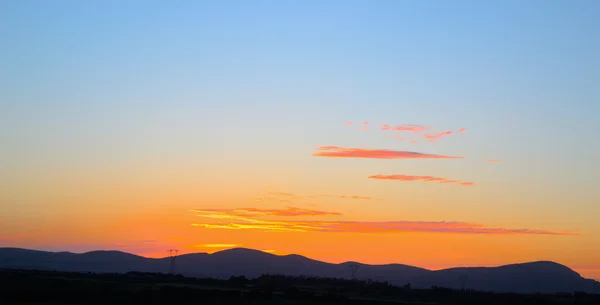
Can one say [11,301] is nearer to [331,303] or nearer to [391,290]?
[331,303]

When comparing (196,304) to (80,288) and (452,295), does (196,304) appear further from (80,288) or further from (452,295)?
(452,295)

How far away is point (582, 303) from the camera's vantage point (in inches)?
3236

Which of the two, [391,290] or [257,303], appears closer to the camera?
[257,303]

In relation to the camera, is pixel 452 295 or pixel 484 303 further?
pixel 452 295

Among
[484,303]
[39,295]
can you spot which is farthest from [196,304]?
[484,303]

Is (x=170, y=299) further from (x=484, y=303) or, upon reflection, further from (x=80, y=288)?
(x=484, y=303)

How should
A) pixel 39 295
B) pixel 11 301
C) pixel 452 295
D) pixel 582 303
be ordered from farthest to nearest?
pixel 452 295 < pixel 582 303 < pixel 39 295 < pixel 11 301

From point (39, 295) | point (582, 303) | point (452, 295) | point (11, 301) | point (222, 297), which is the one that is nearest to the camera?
point (11, 301)

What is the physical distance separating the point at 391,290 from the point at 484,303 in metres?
19.7

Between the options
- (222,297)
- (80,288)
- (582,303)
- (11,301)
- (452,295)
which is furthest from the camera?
(452,295)

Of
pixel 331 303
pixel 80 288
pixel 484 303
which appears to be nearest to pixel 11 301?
pixel 80 288

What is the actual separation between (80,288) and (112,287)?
4481 millimetres

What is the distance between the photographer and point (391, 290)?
10106 centimetres

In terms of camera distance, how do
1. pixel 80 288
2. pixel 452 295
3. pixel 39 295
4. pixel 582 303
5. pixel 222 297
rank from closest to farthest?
pixel 39 295, pixel 222 297, pixel 80 288, pixel 582 303, pixel 452 295
